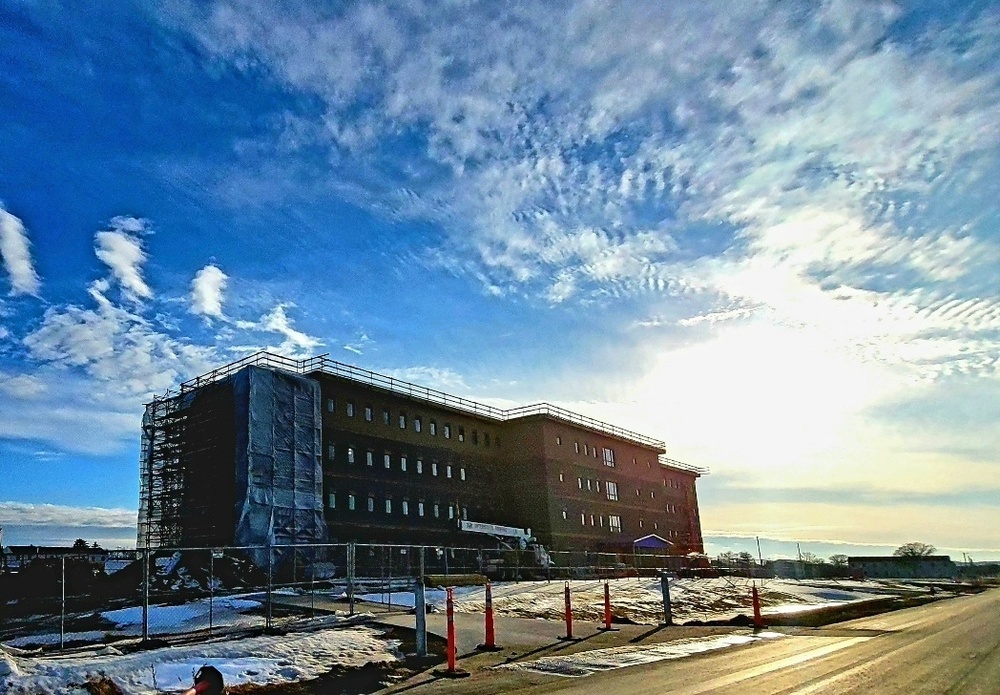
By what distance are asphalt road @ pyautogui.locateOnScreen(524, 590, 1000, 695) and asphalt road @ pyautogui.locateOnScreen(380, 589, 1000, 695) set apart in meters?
0.01

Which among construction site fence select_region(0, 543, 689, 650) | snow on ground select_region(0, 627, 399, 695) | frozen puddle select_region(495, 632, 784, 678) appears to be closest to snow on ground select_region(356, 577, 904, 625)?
construction site fence select_region(0, 543, 689, 650)

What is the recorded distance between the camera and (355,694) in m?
11.4

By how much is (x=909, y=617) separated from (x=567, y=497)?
3988 centimetres

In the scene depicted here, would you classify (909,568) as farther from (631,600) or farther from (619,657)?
(619,657)

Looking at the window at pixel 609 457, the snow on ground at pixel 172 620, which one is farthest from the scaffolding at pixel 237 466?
the window at pixel 609 457

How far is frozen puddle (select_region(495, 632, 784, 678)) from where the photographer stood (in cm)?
1350

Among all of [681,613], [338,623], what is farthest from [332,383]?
[338,623]

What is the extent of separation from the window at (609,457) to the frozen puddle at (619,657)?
54828mm

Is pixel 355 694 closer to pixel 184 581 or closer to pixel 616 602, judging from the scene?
pixel 616 602

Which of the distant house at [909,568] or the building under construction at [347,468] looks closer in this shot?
the building under construction at [347,468]

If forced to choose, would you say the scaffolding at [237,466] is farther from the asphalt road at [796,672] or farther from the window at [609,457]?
the window at [609,457]

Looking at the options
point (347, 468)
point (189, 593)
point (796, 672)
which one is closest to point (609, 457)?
point (347, 468)

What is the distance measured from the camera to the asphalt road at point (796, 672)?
35.9 ft

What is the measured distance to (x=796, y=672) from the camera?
12469 millimetres
